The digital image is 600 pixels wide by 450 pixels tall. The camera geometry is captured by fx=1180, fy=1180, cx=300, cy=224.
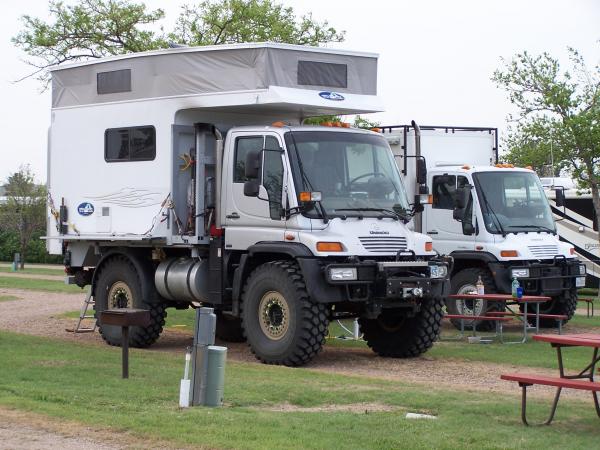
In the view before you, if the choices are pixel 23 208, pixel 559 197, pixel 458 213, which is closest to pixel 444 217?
pixel 458 213

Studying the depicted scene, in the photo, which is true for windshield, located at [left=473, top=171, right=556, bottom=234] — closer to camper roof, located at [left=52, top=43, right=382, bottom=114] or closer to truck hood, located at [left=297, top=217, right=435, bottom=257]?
camper roof, located at [left=52, top=43, right=382, bottom=114]

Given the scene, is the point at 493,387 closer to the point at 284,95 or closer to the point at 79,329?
the point at 284,95

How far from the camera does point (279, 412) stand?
1059 cm

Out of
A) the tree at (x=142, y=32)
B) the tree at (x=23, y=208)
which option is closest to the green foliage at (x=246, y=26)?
the tree at (x=142, y=32)

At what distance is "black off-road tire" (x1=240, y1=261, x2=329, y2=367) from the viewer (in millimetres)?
14617

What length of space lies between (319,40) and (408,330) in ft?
49.8

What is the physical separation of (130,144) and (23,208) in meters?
33.8

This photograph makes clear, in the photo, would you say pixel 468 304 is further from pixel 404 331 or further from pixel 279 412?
pixel 279 412

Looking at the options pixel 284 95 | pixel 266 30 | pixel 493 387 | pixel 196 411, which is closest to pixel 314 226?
pixel 284 95

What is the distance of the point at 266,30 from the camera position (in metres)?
29.5

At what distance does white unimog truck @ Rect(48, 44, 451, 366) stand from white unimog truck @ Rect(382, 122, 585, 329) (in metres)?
3.77

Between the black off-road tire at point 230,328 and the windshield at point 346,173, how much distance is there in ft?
13.0

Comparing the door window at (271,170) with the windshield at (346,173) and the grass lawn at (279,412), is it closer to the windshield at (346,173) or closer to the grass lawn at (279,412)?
the windshield at (346,173)

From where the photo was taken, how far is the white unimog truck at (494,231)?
19562 millimetres
